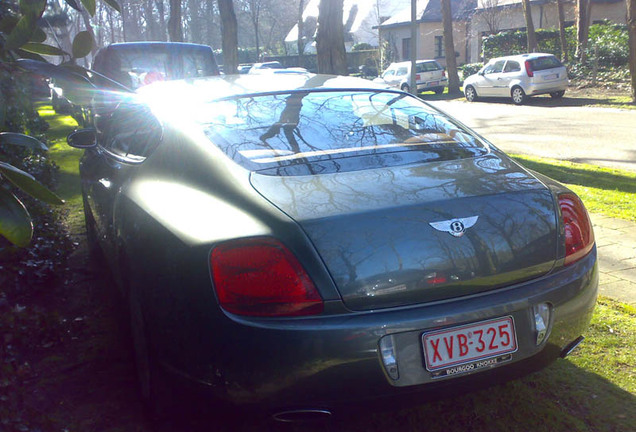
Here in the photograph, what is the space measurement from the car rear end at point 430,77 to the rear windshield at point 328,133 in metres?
28.1

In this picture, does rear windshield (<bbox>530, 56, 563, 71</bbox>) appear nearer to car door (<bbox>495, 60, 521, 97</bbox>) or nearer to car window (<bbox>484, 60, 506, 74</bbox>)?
car door (<bbox>495, 60, 521, 97</bbox>)

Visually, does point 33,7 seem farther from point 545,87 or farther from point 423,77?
point 423,77

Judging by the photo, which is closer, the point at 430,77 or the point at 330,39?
the point at 330,39

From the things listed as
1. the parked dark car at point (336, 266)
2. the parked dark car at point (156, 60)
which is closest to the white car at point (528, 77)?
the parked dark car at point (156, 60)

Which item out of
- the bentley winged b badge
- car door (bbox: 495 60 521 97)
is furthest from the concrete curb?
car door (bbox: 495 60 521 97)

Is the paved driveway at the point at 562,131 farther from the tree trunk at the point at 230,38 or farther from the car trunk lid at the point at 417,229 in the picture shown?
the car trunk lid at the point at 417,229

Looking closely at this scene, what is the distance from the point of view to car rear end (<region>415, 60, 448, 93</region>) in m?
30.9

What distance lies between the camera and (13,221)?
5.28 ft

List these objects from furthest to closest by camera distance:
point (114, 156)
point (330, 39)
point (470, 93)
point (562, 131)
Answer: point (470, 93), point (562, 131), point (330, 39), point (114, 156)

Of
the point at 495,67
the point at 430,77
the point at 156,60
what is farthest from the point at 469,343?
the point at 430,77

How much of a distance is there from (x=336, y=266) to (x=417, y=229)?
342 millimetres

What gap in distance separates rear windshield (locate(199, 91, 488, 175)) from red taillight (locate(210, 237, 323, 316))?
49 cm

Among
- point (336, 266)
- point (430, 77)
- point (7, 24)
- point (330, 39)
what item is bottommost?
point (336, 266)

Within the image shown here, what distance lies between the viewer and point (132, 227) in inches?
121
